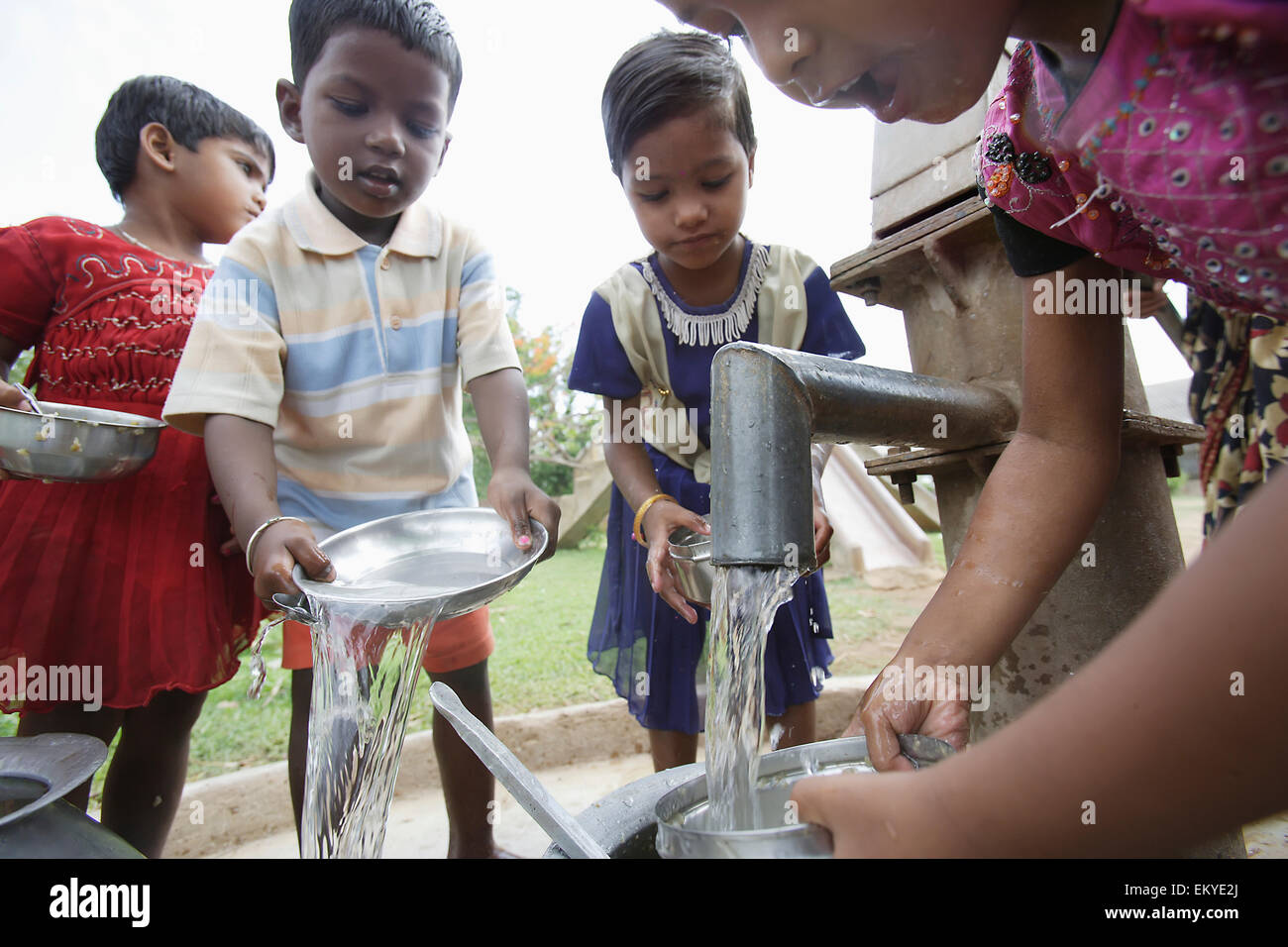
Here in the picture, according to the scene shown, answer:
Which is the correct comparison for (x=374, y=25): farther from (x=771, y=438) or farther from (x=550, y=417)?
(x=550, y=417)

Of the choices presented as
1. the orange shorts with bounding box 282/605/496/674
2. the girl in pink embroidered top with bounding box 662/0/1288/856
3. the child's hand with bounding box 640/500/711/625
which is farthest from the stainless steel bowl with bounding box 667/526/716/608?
the orange shorts with bounding box 282/605/496/674

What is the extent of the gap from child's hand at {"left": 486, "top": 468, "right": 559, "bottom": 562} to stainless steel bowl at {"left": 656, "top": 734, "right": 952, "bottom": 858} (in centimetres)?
81

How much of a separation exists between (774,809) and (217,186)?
251cm

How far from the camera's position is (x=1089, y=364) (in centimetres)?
128

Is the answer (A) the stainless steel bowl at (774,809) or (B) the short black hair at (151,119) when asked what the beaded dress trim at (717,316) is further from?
(B) the short black hair at (151,119)

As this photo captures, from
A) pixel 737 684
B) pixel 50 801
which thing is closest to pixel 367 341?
pixel 50 801

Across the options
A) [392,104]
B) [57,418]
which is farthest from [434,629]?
[392,104]

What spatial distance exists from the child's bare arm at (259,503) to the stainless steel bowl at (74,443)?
0.17 metres

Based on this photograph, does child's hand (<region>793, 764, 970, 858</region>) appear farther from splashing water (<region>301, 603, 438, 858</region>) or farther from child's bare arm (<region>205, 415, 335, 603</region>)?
child's bare arm (<region>205, 415, 335, 603</region>)

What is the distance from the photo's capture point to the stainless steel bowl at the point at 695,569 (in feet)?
5.42

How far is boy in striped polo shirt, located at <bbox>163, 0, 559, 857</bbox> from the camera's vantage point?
74.3 inches

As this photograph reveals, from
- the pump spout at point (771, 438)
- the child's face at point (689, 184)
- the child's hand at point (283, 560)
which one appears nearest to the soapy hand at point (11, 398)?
the child's hand at point (283, 560)

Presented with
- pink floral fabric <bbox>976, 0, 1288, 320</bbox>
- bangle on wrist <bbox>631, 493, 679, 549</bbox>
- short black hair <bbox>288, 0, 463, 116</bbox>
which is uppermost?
short black hair <bbox>288, 0, 463, 116</bbox>
